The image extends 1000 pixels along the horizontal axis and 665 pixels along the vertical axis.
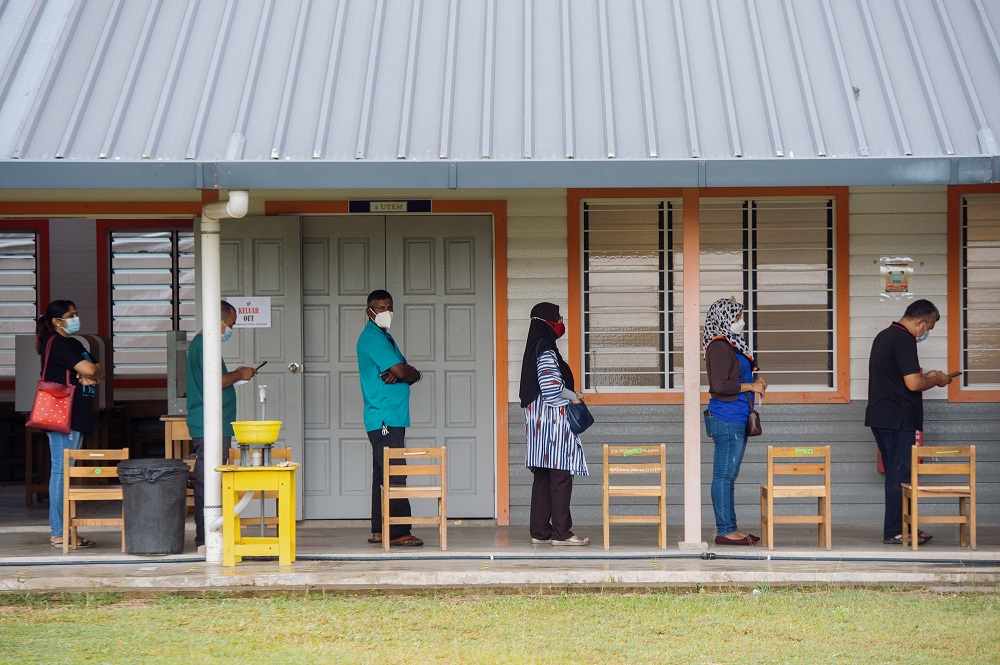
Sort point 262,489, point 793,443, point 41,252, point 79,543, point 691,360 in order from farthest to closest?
point 41,252, point 793,443, point 79,543, point 691,360, point 262,489

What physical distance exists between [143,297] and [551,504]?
6386 mm

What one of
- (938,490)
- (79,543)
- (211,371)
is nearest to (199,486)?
(211,371)

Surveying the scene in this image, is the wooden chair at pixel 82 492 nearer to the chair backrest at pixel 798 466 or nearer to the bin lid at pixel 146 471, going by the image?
the bin lid at pixel 146 471

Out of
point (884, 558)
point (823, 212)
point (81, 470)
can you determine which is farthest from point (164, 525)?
point (823, 212)

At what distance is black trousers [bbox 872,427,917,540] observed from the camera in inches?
341

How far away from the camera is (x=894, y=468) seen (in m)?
8.75

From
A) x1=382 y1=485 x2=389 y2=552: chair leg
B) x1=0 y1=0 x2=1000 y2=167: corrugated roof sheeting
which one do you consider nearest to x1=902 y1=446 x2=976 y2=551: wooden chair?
x1=0 y1=0 x2=1000 y2=167: corrugated roof sheeting

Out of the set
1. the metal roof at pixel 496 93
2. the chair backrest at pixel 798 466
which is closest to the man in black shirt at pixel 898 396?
the chair backrest at pixel 798 466

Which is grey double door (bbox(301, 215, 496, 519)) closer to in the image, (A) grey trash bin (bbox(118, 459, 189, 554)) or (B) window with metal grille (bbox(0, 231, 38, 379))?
(A) grey trash bin (bbox(118, 459, 189, 554))

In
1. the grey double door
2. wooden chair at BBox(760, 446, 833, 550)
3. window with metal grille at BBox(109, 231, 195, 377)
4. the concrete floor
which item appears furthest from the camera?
window with metal grille at BBox(109, 231, 195, 377)

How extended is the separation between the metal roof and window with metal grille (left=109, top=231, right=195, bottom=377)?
434 centimetres

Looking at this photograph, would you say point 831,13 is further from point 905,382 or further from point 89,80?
point 89,80

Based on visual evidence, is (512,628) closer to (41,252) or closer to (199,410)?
(199,410)

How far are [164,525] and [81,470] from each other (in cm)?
72
